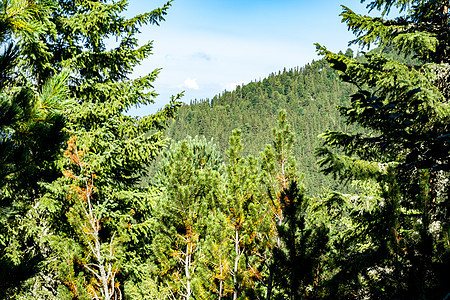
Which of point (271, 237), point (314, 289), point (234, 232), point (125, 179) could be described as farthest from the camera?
point (125, 179)

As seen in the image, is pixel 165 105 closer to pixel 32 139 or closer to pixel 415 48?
pixel 32 139

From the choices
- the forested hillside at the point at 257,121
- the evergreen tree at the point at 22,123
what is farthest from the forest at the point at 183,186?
the forested hillside at the point at 257,121

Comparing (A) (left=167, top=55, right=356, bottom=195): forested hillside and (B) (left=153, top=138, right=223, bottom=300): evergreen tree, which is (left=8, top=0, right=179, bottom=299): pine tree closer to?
(B) (left=153, top=138, right=223, bottom=300): evergreen tree

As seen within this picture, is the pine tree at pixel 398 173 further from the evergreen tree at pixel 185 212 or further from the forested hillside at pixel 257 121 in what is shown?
the forested hillside at pixel 257 121

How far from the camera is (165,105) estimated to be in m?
6.41

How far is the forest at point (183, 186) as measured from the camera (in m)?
2.59

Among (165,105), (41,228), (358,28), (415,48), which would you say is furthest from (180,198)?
(415,48)

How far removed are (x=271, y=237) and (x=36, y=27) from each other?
179 inches

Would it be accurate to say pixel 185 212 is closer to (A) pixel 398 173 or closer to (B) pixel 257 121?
(A) pixel 398 173

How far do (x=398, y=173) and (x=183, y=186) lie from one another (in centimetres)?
461

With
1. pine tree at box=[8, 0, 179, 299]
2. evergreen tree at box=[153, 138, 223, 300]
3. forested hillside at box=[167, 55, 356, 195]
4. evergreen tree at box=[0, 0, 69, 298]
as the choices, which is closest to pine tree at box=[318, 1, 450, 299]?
evergreen tree at box=[0, 0, 69, 298]

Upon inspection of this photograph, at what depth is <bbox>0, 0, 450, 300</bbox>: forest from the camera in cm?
259

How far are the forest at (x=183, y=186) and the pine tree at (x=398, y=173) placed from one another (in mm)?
27

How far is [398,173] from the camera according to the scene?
8.61 ft
